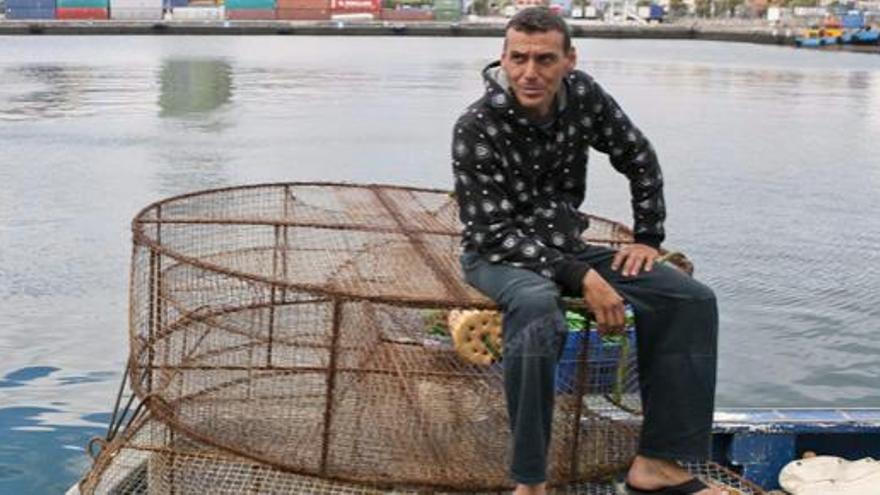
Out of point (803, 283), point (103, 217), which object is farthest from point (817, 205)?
point (103, 217)

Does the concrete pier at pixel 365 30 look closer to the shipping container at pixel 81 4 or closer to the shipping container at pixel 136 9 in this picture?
the shipping container at pixel 81 4

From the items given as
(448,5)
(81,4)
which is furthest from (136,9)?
(448,5)

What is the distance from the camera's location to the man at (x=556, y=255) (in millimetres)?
3746

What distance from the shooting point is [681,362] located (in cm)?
389

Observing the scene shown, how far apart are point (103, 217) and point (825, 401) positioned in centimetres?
→ 969

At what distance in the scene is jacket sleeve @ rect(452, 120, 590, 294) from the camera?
12.6ft

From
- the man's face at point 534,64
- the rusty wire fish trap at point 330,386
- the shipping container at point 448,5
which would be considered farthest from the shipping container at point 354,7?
the man's face at point 534,64

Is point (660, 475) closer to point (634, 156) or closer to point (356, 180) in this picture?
point (634, 156)

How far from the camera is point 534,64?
3.82 meters

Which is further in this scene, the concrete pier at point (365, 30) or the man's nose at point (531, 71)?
the concrete pier at point (365, 30)

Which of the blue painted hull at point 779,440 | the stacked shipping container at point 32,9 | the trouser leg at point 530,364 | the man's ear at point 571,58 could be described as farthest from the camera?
the stacked shipping container at point 32,9

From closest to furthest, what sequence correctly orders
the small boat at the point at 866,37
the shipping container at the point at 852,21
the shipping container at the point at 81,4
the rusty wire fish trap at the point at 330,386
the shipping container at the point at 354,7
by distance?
the rusty wire fish trap at the point at 330,386 → the small boat at the point at 866,37 → the shipping container at the point at 852,21 → the shipping container at the point at 81,4 → the shipping container at the point at 354,7

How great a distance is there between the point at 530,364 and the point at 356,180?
1477cm

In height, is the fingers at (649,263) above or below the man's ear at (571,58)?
below
